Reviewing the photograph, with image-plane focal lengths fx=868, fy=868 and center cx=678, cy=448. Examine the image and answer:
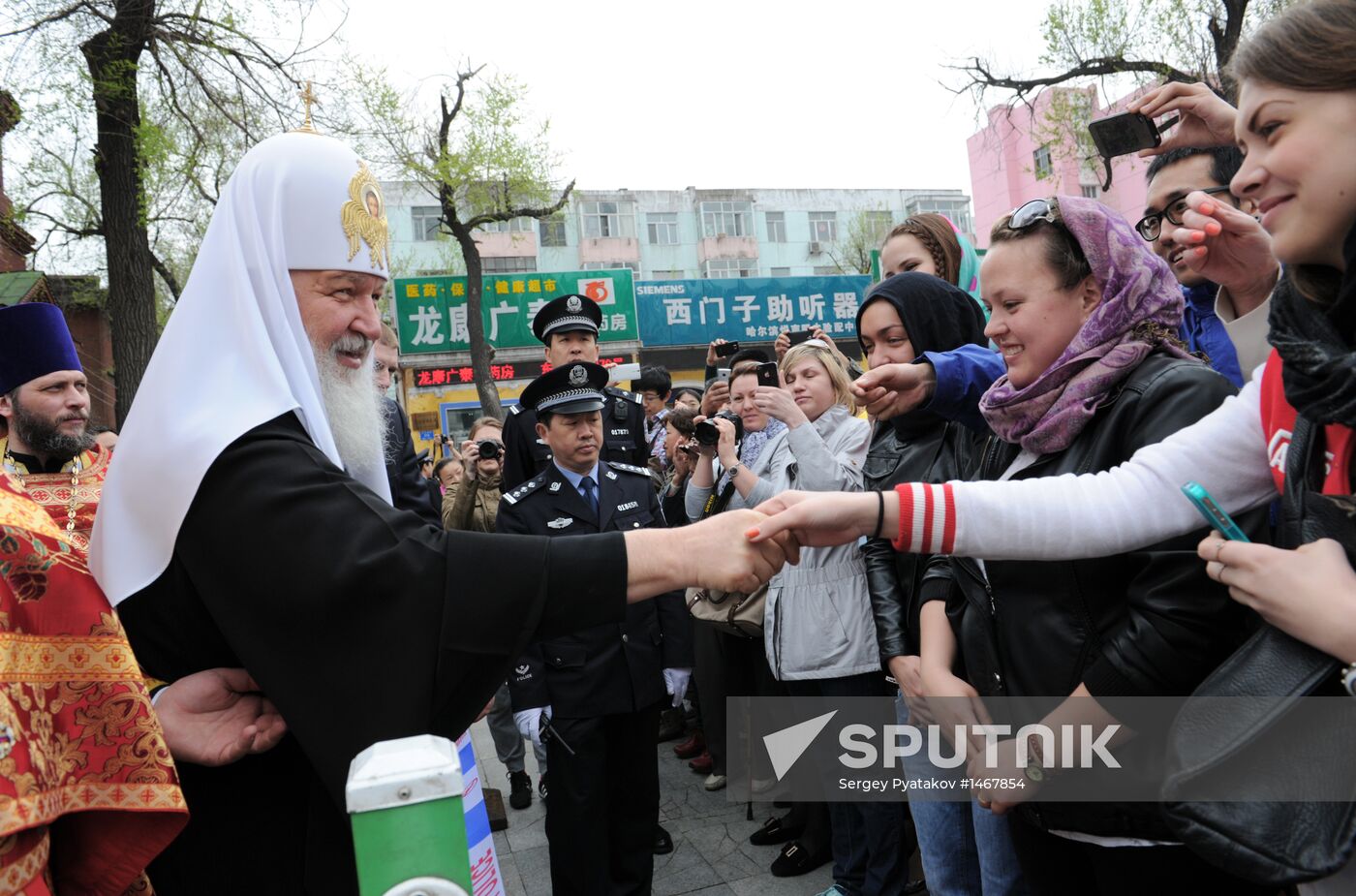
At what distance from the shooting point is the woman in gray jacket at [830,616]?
3.44 metres

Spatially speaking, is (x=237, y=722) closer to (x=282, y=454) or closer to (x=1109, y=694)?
(x=282, y=454)

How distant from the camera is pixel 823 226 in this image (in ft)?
130

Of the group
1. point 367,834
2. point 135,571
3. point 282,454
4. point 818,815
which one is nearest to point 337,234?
point 282,454

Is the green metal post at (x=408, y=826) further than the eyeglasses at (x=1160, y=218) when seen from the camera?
No

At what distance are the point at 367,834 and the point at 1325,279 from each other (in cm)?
163

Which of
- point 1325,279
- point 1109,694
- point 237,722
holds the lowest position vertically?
point 1109,694

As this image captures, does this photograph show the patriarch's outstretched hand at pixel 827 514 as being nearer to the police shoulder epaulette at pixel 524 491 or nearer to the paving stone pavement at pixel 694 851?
the police shoulder epaulette at pixel 524 491

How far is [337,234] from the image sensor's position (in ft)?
6.25

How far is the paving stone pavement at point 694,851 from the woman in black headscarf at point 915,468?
110cm

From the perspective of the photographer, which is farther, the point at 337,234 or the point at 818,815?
the point at 818,815

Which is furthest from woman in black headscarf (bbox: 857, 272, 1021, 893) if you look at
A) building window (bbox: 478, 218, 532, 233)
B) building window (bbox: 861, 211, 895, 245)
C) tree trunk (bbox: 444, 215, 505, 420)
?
building window (bbox: 478, 218, 532, 233)

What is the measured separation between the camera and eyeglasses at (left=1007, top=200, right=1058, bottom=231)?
7.18 feet

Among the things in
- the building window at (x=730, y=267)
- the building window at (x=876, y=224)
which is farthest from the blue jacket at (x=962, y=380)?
the building window at (x=730, y=267)

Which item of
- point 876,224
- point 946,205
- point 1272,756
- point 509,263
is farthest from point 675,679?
point 946,205
